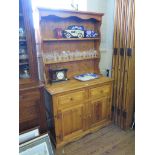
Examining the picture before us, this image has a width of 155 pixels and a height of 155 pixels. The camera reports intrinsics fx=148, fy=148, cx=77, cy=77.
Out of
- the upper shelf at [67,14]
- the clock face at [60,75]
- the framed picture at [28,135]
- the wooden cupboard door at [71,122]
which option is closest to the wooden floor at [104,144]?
the wooden cupboard door at [71,122]

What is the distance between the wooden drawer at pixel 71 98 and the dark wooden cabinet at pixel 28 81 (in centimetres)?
24

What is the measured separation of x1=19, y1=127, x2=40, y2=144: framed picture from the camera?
1.74 metres

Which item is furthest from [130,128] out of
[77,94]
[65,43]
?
[65,43]

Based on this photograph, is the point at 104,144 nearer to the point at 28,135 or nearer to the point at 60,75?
the point at 28,135

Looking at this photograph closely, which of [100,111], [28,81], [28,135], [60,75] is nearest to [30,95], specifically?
[28,81]

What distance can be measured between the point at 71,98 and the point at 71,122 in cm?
37

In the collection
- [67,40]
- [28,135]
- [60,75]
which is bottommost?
[28,135]

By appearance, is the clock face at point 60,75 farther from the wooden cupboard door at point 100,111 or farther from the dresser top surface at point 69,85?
the wooden cupboard door at point 100,111

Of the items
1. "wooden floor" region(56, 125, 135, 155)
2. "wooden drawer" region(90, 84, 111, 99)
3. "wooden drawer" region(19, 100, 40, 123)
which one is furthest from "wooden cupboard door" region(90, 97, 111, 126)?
"wooden drawer" region(19, 100, 40, 123)

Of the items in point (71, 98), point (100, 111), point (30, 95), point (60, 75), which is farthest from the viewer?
point (100, 111)

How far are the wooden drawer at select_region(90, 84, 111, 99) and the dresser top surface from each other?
0.09m

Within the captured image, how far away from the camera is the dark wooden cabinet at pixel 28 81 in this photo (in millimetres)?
1631

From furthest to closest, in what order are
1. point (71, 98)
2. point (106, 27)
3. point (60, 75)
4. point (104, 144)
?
point (106, 27) < point (60, 75) < point (104, 144) < point (71, 98)

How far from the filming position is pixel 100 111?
2355 mm
